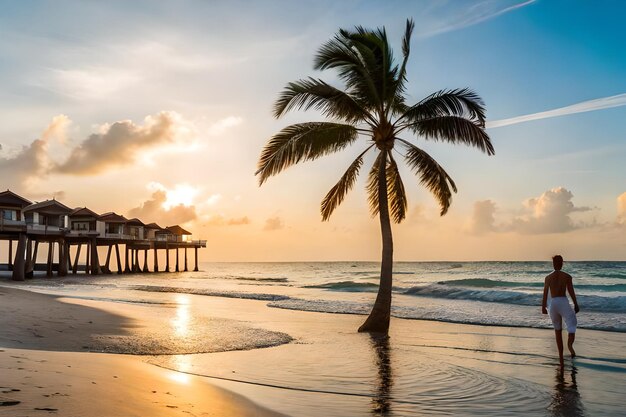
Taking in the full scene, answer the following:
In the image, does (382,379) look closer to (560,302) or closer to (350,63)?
(560,302)

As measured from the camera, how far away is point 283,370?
884 cm

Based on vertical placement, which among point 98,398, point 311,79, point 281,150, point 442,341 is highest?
point 311,79

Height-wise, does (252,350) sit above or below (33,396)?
below

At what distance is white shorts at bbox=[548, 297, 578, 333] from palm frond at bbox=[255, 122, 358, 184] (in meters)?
7.52

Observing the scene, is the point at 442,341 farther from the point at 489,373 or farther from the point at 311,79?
the point at 311,79

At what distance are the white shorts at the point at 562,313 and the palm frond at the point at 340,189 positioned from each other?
702cm

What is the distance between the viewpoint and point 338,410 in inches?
245

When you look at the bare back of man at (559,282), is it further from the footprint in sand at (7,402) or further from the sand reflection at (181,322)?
the footprint in sand at (7,402)

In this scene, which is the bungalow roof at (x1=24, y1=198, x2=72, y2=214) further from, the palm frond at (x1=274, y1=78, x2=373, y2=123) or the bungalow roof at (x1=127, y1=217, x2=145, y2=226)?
the palm frond at (x1=274, y1=78, x2=373, y2=123)

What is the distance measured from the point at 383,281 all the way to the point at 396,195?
11.3 feet

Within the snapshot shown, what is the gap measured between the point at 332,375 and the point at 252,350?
3008mm

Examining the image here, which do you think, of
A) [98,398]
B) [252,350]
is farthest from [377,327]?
[98,398]

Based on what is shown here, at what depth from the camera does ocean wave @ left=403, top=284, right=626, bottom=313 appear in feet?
76.3

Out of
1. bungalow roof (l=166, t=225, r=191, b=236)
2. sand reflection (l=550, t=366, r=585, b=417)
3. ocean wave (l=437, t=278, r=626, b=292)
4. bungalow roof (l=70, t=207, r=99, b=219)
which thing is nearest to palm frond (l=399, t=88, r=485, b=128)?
sand reflection (l=550, t=366, r=585, b=417)
